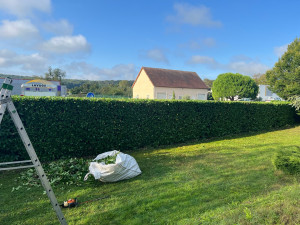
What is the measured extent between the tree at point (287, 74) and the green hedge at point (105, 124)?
1337 cm

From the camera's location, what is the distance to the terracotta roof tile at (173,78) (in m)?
38.2

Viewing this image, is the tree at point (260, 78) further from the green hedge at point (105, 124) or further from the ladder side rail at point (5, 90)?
the ladder side rail at point (5, 90)

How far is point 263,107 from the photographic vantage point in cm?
1407

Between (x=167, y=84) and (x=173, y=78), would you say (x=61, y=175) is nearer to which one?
(x=167, y=84)

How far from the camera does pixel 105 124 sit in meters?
7.31

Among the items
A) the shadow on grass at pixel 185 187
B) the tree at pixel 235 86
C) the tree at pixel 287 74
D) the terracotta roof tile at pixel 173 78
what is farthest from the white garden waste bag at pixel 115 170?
the tree at pixel 235 86

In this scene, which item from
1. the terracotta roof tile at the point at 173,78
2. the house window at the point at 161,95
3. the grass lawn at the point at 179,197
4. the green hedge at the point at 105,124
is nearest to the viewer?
the grass lawn at the point at 179,197

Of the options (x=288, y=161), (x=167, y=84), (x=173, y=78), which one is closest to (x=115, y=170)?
(x=288, y=161)

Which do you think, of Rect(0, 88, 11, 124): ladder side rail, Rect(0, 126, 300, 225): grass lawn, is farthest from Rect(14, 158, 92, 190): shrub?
Rect(0, 88, 11, 124): ladder side rail

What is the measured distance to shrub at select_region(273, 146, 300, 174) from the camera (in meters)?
4.90

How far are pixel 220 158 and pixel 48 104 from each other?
6.08 metres

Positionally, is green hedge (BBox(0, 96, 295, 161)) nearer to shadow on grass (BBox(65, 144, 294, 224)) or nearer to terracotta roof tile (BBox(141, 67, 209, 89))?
shadow on grass (BBox(65, 144, 294, 224))

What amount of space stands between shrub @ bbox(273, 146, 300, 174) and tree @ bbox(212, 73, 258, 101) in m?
38.8

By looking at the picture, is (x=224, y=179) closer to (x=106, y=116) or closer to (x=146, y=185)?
(x=146, y=185)
